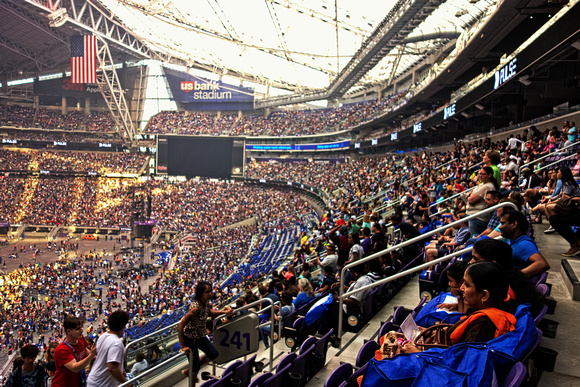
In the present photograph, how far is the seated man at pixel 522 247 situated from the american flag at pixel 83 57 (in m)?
47.2

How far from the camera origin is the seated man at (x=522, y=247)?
3461 mm

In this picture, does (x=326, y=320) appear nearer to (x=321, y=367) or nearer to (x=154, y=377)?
(x=321, y=367)

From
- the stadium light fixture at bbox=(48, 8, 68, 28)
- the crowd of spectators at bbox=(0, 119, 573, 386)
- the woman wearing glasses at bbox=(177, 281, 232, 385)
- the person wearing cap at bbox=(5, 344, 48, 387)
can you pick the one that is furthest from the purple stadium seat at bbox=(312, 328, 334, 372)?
the stadium light fixture at bbox=(48, 8, 68, 28)

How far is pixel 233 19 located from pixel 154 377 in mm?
38973

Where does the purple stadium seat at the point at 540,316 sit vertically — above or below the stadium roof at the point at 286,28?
below

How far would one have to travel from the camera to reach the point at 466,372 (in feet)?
7.34

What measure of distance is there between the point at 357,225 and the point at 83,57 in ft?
140

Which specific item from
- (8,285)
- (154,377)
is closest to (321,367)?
(154,377)

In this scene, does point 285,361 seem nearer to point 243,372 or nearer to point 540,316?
point 243,372

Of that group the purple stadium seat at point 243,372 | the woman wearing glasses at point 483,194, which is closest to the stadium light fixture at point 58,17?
the woman wearing glasses at point 483,194

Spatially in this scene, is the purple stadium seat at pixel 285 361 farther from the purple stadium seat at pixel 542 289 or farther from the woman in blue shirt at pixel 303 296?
the woman in blue shirt at pixel 303 296

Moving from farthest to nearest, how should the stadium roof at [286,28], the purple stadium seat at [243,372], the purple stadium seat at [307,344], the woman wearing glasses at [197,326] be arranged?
the stadium roof at [286,28] < the woman wearing glasses at [197,326] < the purple stadium seat at [307,344] < the purple stadium seat at [243,372]

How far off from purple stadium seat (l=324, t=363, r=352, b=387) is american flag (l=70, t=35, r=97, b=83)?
4733 cm

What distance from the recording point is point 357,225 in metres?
10.5
